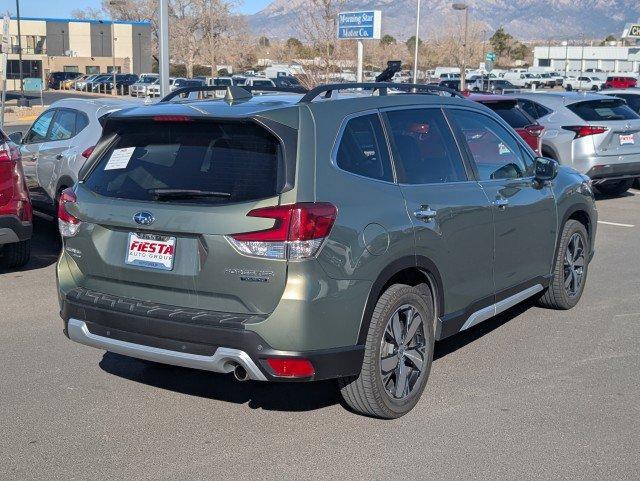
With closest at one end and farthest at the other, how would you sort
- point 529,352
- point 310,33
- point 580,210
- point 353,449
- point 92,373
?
point 353,449 → point 92,373 → point 529,352 → point 580,210 → point 310,33

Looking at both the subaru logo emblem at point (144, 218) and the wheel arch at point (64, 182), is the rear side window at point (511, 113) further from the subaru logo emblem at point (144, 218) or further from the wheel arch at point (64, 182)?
the subaru logo emblem at point (144, 218)

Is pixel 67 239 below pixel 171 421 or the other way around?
the other way around

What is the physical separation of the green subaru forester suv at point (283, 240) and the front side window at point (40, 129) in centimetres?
607

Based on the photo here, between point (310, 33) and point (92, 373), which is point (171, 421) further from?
point (310, 33)

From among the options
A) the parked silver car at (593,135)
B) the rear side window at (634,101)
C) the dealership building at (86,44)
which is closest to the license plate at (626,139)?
the parked silver car at (593,135)

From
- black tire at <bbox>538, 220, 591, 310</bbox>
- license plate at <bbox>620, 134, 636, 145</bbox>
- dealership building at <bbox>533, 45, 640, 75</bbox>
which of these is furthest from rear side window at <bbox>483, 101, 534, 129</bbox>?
dealership building at <bbox>533, 45, 640, 75</bbox>

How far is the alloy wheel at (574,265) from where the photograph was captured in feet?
24.5

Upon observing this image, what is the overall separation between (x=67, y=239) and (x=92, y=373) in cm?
116

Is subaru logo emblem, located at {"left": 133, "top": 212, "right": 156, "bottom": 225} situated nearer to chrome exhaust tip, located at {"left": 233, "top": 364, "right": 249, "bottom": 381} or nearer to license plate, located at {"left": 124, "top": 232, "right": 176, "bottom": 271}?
license plate, located at {"left": 124, "top": 232, "right": 176, "bottom": 271}

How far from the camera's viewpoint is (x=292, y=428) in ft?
16.5

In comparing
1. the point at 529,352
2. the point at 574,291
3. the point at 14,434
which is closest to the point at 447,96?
the point at 529,352

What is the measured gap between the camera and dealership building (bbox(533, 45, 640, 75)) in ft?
327

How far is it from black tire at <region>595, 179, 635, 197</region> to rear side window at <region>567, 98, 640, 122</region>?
1.40 meters

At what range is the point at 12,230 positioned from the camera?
832 centimetres
